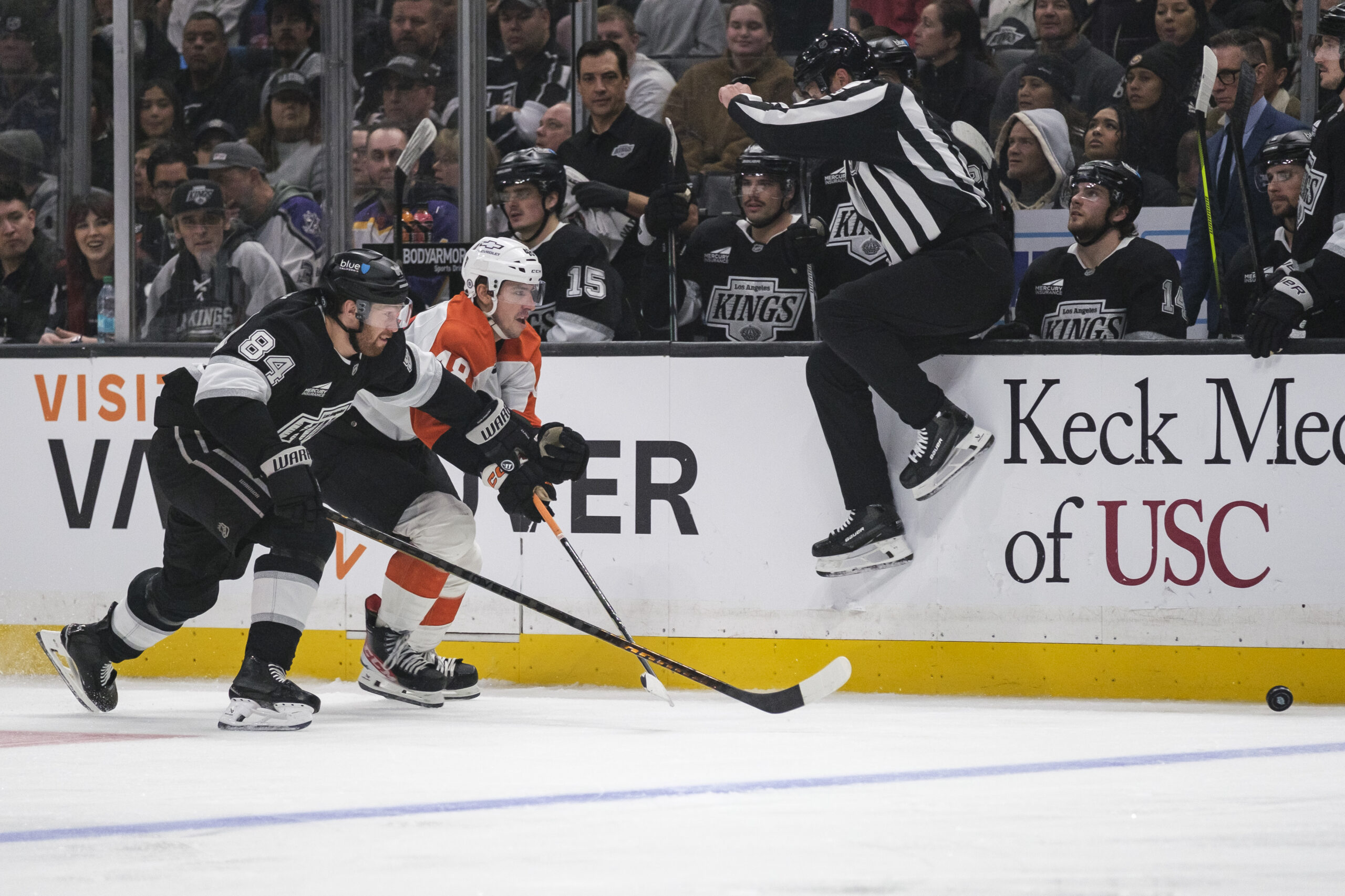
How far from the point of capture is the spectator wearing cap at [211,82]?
6.20 m

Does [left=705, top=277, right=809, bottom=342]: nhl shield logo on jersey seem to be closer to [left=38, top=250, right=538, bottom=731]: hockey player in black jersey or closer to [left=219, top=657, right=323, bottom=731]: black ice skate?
[left=38, top=250, right=538, bottom=731]: hockey player in black jersey

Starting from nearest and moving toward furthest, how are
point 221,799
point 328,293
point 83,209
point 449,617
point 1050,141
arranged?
point 221,799
point 328,293
point 449,617
point 1050,141
point 83,209

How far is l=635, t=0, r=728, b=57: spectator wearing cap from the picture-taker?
640 cm

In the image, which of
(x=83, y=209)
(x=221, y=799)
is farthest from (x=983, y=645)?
(x=83, y=209)

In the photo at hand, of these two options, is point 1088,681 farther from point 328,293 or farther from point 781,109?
point 328,293

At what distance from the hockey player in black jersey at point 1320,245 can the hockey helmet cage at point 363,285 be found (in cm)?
238

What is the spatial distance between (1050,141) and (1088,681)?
183 centimetres

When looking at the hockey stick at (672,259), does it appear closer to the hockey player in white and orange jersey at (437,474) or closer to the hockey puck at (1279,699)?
the hockey player in white and orange jersey at (437,474)

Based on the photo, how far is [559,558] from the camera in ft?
16.5

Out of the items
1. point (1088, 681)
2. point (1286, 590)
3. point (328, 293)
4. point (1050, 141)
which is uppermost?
point (1050, 141)

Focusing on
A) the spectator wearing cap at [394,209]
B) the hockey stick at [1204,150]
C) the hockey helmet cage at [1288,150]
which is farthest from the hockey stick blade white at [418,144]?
the hockey helmet cage at [1288,150]

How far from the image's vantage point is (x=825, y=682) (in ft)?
13.7

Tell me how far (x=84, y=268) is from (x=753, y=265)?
2.43 m

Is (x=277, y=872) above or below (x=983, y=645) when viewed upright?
above
